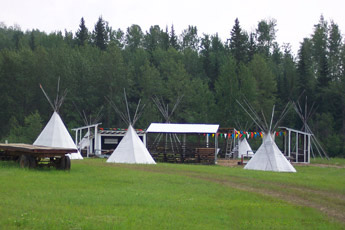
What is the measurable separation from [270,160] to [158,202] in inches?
528

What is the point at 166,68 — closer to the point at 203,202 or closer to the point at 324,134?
the point at 324,134


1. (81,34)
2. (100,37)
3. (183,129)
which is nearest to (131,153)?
(183,129)

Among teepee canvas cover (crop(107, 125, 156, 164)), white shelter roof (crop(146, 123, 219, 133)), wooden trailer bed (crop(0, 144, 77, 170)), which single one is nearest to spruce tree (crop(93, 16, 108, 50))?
white shelter roof (crop(146, 123, 219, 133))

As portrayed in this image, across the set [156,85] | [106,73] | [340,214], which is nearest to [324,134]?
[156,85]

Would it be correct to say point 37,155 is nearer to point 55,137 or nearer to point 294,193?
point 294,193

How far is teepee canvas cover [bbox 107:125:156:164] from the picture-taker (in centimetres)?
2488

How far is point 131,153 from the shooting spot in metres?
25.1

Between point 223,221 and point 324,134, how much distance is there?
40829 mm

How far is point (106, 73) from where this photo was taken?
51.6m

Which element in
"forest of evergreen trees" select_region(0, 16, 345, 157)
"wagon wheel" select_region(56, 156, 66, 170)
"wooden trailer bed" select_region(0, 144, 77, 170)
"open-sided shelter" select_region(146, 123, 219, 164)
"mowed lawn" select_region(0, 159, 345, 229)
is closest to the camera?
"mowed lawn" select_region(0, 159, 345, 229)

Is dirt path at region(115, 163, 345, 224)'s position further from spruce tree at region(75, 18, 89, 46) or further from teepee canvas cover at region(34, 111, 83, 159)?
spruce tree at region(75, 18, 89, 46)

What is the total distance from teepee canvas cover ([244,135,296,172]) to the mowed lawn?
5900 millimetres

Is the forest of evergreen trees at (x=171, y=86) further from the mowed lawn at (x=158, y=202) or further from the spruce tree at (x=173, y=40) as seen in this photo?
the mowed lawn at (x=158, y=202)

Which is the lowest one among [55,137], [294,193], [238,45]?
[294,193]
